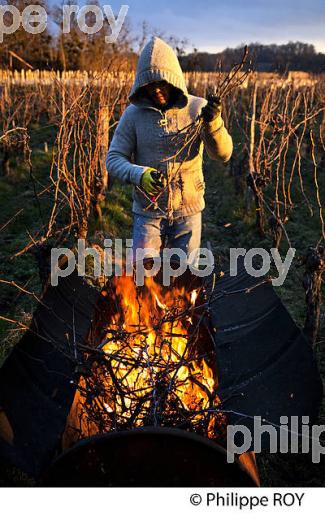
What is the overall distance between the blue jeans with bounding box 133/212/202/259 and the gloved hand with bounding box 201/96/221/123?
2.25 ft

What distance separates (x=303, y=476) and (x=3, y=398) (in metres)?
1.37

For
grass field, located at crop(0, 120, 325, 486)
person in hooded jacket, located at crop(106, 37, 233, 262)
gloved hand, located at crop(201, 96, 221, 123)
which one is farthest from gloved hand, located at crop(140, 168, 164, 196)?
grass field, located at crop(0, 120, 325, 486)

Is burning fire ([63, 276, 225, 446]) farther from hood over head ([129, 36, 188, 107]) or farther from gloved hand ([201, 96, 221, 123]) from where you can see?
hood over head ([129, 36, 188, 107])

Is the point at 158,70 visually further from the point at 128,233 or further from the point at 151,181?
the point at 128,233

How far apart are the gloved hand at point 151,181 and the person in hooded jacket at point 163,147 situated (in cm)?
5

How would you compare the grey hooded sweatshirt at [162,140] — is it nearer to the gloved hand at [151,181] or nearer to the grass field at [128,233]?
the gloved hand at [151,181]

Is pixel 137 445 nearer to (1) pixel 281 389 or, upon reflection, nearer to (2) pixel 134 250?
(1) pixel 281 389

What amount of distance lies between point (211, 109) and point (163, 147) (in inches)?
22.6

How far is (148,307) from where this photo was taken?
2.12 m

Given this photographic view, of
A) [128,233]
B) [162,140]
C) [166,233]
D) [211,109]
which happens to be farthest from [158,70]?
[128,233]

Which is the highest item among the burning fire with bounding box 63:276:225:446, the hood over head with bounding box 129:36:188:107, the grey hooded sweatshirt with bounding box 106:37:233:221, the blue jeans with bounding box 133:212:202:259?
the hood over head with bounding box 129:36:188:107

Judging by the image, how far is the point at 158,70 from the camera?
2.31 metres

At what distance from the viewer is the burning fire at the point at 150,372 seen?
4.93ft

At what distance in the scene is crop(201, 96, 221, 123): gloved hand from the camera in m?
1.88
